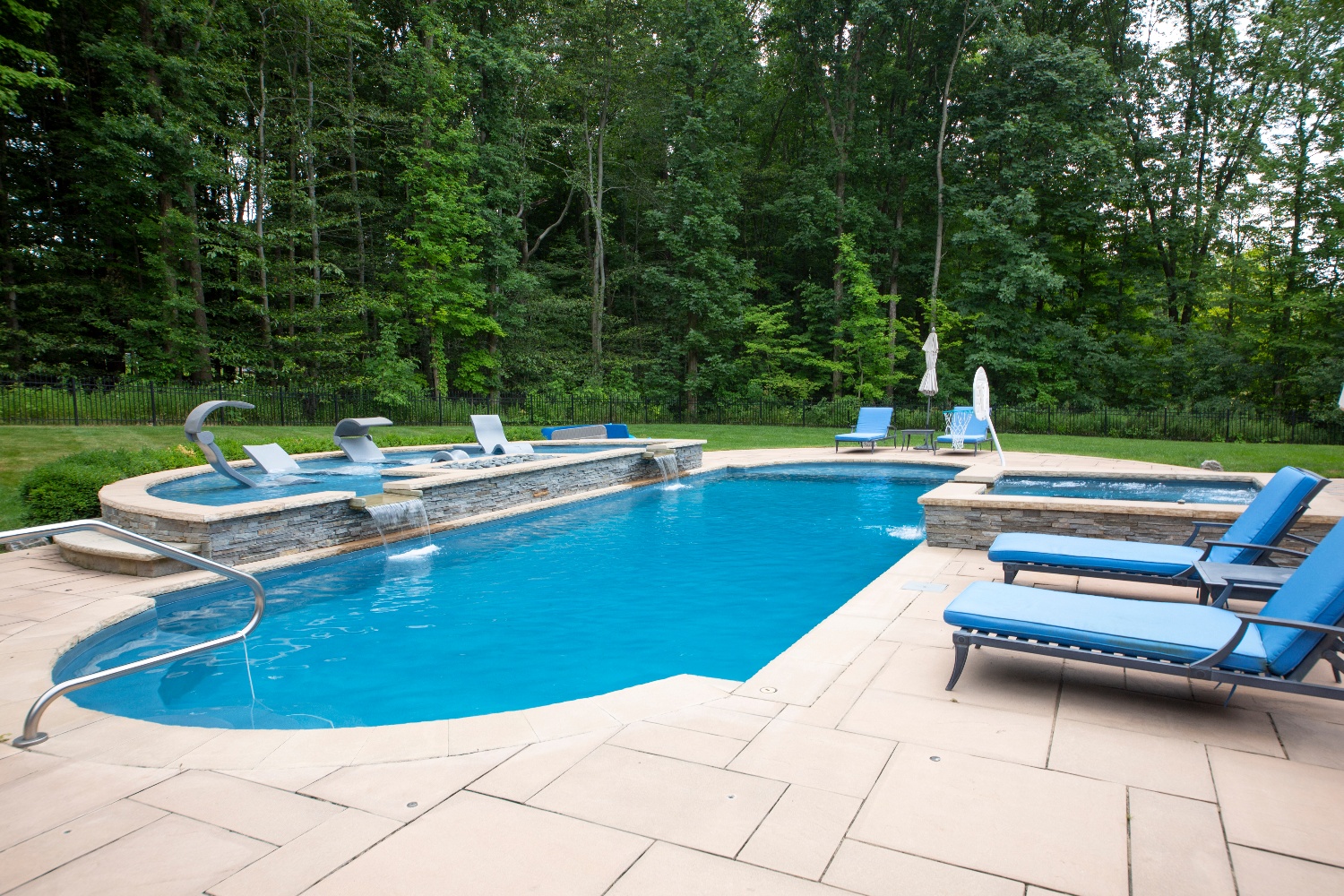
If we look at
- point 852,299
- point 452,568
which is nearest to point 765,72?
point 852,299

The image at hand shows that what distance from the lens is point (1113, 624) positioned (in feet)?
10.9

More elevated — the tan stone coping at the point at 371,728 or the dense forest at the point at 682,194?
the dense forest at the point at 682,194

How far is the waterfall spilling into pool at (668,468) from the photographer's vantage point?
1245cm

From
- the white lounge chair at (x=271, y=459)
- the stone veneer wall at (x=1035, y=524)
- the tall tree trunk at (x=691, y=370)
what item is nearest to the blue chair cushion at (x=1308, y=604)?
the stone veneer wall at (x=1035, y=524)

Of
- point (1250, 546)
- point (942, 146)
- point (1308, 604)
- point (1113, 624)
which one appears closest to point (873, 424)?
point (1250, 546)

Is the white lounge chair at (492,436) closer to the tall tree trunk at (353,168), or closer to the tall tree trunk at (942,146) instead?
the tall tree trunk at (353,168)

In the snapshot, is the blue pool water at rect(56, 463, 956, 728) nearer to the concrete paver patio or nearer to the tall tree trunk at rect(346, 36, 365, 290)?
the concrete paver patio

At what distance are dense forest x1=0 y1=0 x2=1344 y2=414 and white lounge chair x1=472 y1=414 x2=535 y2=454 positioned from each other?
8441 mm

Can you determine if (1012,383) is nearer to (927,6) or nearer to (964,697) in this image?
(927,6)

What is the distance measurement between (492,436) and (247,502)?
538 cm

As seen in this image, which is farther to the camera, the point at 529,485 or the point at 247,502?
the point at 529,485

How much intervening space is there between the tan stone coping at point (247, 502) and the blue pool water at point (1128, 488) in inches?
231

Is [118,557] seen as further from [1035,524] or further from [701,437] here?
[701,437]

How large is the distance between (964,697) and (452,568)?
5.18 meters
